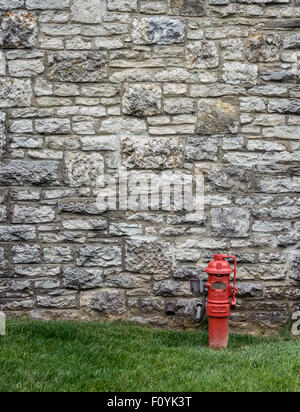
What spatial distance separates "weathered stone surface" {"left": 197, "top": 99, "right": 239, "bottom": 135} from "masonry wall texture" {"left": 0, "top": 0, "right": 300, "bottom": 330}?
1cm

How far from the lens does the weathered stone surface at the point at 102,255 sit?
5.66m

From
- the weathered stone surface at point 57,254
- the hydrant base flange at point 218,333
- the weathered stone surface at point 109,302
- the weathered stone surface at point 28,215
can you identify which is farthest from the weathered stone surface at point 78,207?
the hydrant base flange at point 218,333

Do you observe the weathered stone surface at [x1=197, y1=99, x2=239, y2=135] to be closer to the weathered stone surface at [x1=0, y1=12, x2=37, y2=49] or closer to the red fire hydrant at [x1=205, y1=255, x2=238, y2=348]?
the red fire hydrant at [x1=205, y1=255, x2=238, y2=348]

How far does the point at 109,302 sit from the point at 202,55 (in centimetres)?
285

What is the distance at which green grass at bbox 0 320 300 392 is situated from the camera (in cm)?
396

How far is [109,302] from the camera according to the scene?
5672 millimetres

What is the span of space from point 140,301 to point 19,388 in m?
2.09

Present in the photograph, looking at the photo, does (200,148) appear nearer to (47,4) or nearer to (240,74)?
(240,74)

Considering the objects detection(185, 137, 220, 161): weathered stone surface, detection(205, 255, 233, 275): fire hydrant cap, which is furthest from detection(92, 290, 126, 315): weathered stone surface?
detection(185, 137, 220, 161): weathered stone surface

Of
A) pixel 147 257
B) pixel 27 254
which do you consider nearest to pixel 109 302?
pixel 147 257

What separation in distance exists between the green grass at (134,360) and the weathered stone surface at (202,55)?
2.87 m

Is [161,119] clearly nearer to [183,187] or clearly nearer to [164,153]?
[164,153]

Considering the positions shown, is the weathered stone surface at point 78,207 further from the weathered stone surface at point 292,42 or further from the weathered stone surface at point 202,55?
the weathered stone surface at point 292,42

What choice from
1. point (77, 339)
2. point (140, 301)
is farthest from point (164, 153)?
point (77, 339)
